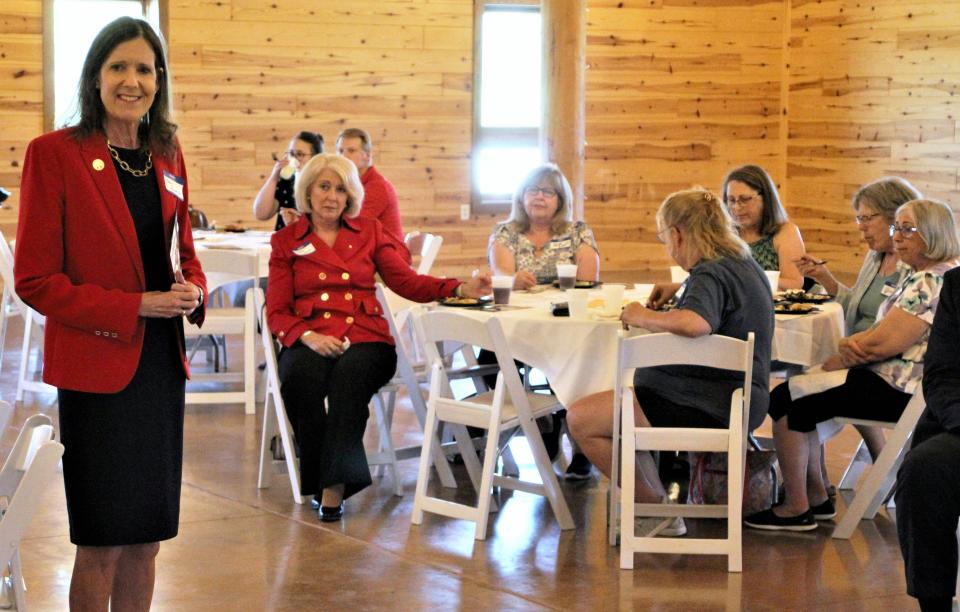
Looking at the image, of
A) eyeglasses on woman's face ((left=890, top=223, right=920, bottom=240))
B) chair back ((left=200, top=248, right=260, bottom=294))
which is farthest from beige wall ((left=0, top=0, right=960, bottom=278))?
eyeglasses on woman's face ((left=890, top=223, right=920, bottom=240))

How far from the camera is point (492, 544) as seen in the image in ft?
13.5

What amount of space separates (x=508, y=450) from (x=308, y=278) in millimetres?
1062

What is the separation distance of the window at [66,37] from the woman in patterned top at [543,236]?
5.23 m

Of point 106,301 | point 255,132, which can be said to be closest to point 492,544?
point 106,301

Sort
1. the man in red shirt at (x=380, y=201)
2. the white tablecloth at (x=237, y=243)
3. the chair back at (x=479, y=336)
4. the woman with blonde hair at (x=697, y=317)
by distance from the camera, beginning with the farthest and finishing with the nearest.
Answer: the man in red shirt at (x=380, y=201) → the white tablecloth at (x=237, y=243) → the chair back at (x=479, y=336) → the woman with blonde hair at (x=697, y=317)

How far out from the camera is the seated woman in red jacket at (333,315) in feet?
14.5

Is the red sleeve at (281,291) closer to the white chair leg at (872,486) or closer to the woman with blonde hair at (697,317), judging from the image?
the woman with blonde hair at (697,317)

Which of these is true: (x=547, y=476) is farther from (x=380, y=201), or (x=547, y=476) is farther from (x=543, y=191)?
(x=380, y=201)

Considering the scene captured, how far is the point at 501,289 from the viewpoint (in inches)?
179

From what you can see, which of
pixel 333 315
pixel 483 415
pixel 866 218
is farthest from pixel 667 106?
pixel 483 415

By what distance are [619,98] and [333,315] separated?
23.0ft

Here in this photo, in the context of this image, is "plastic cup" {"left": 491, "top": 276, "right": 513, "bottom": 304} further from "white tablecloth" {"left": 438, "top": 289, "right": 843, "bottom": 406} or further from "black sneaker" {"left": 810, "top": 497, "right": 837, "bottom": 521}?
"black sneaker" {"left": 810, "top": 497, "right": 837, "bottom": 521}

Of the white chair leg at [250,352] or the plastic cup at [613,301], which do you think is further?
the white chair leg at [250,352]

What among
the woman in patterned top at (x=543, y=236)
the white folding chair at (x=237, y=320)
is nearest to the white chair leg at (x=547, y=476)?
the woman in patterned top at (x=543, y=236)
